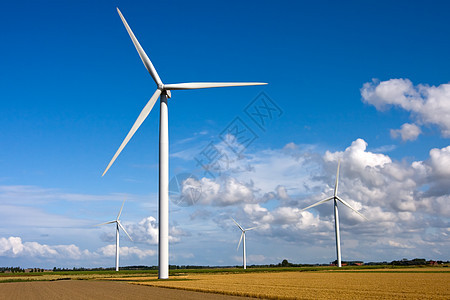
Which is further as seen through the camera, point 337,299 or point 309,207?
point 309,207

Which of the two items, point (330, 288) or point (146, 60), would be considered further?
point (146, 60)

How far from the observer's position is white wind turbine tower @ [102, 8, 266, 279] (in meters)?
59.2

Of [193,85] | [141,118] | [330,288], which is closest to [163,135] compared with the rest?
[141,118]

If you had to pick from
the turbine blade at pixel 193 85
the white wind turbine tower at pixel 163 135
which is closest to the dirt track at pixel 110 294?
the white wind turbine tower at pixel 163 135

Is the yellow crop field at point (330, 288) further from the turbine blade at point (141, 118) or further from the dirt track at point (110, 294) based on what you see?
the turbine blade at point (141, 118)

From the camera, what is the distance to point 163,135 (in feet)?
208

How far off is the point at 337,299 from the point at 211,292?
12.7 meters

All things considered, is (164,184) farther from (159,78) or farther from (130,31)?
(130,31)

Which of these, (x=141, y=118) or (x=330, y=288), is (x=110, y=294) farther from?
(x=141, y=118)

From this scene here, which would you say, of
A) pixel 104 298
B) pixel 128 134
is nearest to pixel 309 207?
pixel 128 134

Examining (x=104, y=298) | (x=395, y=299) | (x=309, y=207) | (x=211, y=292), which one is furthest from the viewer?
(x=309, y=207)

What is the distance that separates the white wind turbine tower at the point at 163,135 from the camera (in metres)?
59.2

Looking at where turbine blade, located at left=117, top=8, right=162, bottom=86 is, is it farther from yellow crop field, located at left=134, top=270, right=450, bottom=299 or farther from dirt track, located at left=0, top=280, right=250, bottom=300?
dirt track, located at left=0, top=280, right=250, bottom=300

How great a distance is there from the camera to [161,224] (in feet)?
196
